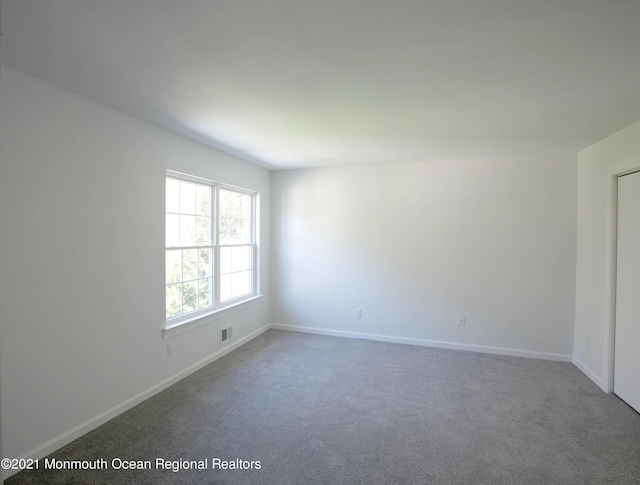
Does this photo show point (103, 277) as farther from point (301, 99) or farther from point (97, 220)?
point (301, 99)

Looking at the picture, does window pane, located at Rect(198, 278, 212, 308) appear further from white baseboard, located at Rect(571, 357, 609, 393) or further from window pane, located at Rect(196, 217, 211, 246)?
white baseboard, located at Rect(571, 357, 609, 393)

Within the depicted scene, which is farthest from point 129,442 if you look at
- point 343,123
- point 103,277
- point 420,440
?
point 343,123

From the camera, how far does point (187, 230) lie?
11.8 ft

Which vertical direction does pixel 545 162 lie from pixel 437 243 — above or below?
above

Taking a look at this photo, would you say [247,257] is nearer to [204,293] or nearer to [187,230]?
[204,293]

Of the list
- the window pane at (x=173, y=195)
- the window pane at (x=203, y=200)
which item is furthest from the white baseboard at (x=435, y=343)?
the window pane at (x=173, y=195)

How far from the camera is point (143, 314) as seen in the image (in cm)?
295

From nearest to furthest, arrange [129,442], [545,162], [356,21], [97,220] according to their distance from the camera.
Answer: [356,21] < [129,442] < [97,220] < [545,162]

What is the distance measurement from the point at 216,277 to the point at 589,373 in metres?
4.16

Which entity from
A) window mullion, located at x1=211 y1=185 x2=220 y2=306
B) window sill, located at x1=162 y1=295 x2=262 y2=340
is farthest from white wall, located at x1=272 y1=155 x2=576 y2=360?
window mullion, located at x1=211 y1=185 x2=220 y2=306

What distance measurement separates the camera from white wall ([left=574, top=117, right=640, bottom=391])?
303cm

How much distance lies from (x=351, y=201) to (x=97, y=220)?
3110mm

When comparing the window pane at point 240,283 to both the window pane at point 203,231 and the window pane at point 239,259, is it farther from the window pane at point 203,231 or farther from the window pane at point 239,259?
the window pane at point 203,231

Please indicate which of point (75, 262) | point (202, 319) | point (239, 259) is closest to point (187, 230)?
point (202, 319)
